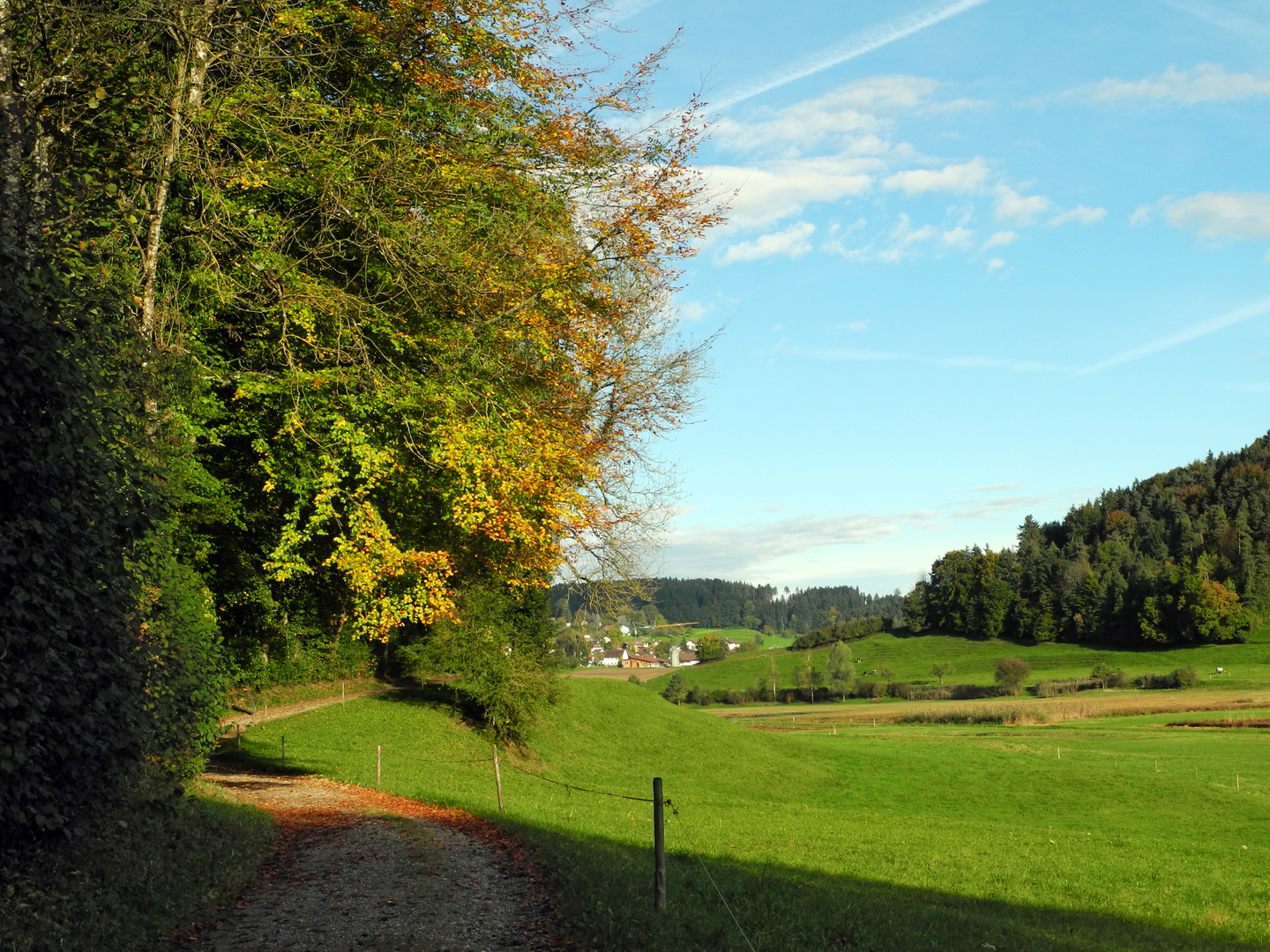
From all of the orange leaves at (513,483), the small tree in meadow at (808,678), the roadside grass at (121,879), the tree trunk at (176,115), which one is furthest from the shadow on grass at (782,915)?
the small tree in meadow at (808,678)

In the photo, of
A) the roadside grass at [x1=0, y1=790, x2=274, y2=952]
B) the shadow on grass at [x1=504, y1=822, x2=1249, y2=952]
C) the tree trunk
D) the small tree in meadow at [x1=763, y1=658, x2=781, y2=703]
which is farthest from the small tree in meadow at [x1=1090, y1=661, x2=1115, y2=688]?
the tree trunk

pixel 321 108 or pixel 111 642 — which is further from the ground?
pixel 321 108

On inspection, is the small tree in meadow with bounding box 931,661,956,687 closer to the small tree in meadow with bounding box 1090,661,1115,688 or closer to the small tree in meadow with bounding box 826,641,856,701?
the small tree in meadow with bounding box 826,641,856,701

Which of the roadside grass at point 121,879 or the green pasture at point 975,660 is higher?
the roadside grass at point 121,879

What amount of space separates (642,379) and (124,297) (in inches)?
682

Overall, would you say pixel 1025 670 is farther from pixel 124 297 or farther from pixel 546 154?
pixel 124 297

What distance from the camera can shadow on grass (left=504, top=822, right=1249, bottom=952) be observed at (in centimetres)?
877

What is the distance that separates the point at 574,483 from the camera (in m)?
20.6

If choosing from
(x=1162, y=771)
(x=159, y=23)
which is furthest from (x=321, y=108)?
(x=1162, y=771)

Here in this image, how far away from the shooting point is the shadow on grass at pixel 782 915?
345 inches

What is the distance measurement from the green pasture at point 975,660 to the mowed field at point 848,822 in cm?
5728

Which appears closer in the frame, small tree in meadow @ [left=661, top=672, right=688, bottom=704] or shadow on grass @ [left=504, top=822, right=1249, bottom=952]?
shadow on grass @ [left=504, top=822, right=1249, bottom=952]

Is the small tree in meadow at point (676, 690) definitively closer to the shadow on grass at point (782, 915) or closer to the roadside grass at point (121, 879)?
the shadow on grass at point (782, 915)

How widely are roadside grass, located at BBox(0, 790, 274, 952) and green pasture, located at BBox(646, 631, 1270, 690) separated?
108 metres
